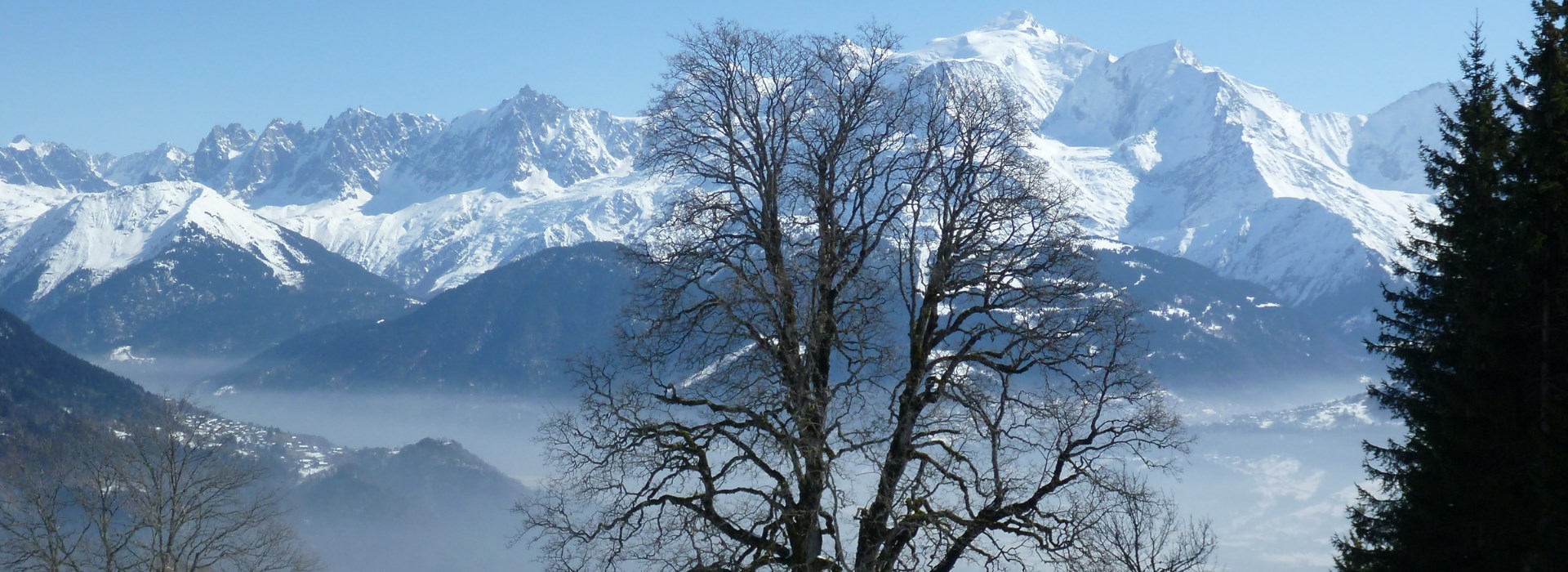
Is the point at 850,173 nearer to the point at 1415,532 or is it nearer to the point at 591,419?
the point at 591,419

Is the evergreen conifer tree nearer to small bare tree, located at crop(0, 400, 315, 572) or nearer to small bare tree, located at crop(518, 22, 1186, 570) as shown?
small bare tree, located at crop(518, 22, 1186, 570)

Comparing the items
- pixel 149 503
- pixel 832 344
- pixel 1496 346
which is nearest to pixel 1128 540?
pixel 1496 346

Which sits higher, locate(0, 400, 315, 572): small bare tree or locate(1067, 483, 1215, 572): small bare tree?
locate(0, 400, 315, 572): small bare tree

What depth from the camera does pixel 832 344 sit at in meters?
14.1

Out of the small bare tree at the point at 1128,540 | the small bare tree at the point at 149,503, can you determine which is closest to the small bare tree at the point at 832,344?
the small bare tree at the point at 1128,540

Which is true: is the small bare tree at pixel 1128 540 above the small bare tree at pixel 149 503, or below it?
below

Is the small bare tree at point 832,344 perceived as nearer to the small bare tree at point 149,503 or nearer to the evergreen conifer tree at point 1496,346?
the evergreen conifer tree at point 1496,346

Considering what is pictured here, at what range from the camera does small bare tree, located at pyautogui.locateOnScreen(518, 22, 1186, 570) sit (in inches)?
539

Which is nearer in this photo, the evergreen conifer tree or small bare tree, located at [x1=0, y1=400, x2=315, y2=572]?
the evergreen conifer tree

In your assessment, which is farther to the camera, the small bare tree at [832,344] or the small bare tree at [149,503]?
the small bare tree at [149,503]

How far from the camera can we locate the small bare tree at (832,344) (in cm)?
1368

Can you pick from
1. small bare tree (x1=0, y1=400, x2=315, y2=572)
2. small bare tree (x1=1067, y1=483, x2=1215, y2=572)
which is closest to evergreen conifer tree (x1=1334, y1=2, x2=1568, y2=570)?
small bare tree (x1=1067, y1=483, x2=1215, y2=572)

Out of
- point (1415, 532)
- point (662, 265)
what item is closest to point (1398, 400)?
point (1415, 532)

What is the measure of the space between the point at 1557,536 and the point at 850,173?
7862 millimetres
